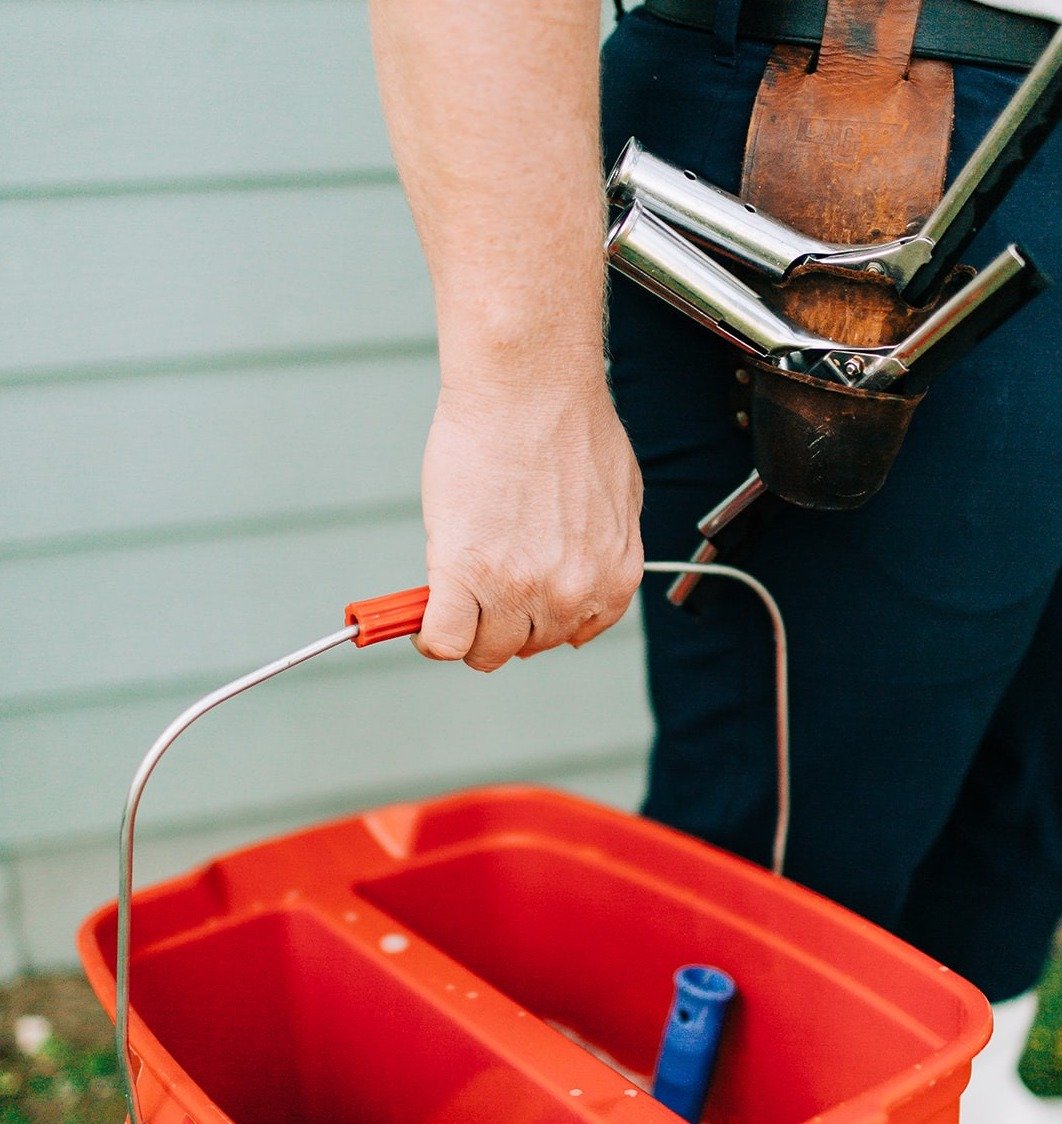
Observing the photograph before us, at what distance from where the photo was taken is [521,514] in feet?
1.82

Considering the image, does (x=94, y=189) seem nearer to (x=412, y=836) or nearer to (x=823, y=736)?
(x=412, y=836)

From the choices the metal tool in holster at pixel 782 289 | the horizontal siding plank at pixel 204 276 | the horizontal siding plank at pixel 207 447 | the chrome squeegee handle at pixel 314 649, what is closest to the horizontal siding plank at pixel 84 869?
the horizontal siding plank at pixel 207 447

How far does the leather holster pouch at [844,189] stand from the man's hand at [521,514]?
10cm

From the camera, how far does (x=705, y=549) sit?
708mm

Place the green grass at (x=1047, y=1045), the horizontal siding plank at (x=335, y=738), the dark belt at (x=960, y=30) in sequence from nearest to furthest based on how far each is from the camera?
the dark belt at (x=960, y=30), the green grass at (x=1047, y=1045), the horizontal siding plank at (x=335, y=738)

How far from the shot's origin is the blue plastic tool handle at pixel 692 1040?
700 mm

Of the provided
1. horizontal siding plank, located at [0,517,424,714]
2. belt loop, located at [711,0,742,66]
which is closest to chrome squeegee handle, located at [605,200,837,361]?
belt loop, located at [711,0,742,66]

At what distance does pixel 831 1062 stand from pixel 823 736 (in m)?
0.20

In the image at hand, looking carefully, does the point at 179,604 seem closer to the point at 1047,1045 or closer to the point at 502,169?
the point at 502,169

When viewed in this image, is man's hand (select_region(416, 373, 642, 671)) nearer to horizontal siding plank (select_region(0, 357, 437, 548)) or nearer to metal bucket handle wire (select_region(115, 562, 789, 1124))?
metal bucket handle wire (select_region(115, 562, 789, 1124))

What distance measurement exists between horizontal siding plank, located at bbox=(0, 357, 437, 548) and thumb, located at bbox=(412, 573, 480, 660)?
0.69 meters

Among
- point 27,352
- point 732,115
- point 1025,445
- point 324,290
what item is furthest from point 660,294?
point 27,352

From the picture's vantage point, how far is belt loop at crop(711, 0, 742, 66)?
597 millimetres

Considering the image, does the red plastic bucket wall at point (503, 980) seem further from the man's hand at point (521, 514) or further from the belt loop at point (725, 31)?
the belt loop at point (725, 31)
